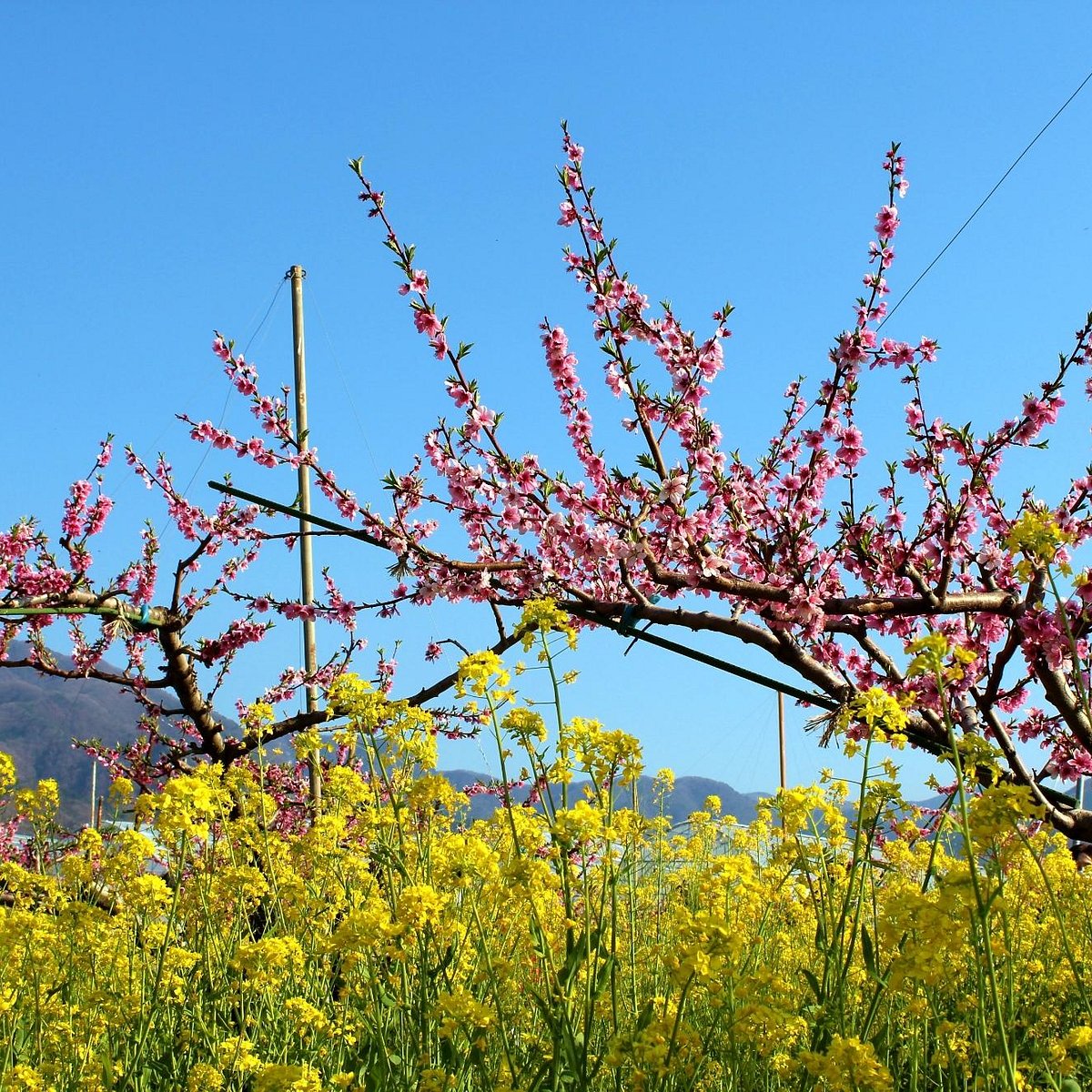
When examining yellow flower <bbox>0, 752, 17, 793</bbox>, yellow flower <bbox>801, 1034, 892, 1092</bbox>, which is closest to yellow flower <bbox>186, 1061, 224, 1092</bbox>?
yellow flower <bbox>801, 1034, 892, 1092</bbox>

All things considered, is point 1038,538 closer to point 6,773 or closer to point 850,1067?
point 850,1067

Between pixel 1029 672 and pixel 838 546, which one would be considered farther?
pixel 838 546

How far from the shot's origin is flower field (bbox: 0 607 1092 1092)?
2.34m

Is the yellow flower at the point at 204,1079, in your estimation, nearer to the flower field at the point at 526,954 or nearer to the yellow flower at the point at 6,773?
the flower field at the point at 526,954

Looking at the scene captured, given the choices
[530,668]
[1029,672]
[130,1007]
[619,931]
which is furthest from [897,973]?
[619,931]

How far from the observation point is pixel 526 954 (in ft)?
14.2

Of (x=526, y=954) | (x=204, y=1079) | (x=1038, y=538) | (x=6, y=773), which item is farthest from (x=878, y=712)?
→ (x=6, y=773)

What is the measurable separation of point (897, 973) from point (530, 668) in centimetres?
114

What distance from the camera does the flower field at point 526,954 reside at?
2.34 m

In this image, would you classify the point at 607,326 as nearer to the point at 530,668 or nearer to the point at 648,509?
the point at 648,509

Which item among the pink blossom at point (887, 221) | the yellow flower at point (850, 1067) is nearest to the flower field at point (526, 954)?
the yellow flower at point (850, 1067)

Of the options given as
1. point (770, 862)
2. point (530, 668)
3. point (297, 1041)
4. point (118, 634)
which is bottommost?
point (297, 1041)

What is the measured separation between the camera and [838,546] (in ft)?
16.1

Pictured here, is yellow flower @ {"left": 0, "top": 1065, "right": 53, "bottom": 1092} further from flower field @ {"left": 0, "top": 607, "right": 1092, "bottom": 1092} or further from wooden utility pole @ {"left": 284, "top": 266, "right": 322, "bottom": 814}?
wooden utility pole @ {"left": 284, "top": 266, "right": 322, "bottom": 814}
